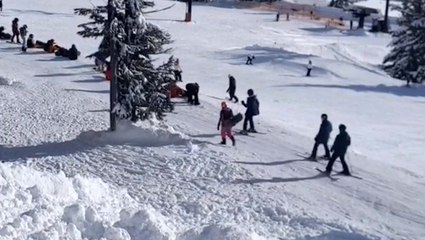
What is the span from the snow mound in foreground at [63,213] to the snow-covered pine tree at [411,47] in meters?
34.8

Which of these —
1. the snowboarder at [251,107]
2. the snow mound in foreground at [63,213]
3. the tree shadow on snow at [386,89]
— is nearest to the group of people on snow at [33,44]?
the tree shadow on snow at [386,89]

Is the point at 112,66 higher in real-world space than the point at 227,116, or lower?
higher

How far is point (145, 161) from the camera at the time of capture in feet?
56.9

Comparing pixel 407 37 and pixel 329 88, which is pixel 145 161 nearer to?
pixel 329 88

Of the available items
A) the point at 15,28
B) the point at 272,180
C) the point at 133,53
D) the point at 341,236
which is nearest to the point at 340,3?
the point at 15,28

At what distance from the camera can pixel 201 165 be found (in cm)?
1694

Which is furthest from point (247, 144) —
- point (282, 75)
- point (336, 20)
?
point (336, 20)

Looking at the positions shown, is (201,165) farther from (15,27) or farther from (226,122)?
(15,27)

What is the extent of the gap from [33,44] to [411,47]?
2478cm

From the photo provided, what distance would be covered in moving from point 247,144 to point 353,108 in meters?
11.9

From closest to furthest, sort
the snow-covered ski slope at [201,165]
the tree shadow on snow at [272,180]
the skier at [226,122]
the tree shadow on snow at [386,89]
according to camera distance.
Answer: the snow-covered ski slope at [201,165] < the tree shadow on snow at [272,180] < the skier at [226,122] < the tree shadow on snow at [386,89]

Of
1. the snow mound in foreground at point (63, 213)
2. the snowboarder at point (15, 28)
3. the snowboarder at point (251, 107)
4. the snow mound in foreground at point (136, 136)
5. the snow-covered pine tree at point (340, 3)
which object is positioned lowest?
the snow mound in foreground at point (136, 136)

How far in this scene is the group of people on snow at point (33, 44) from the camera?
32.8 meters

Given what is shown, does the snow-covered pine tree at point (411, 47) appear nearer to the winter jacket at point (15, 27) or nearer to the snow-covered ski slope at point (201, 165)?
the snow-covered ski slope at point (201, 165)
